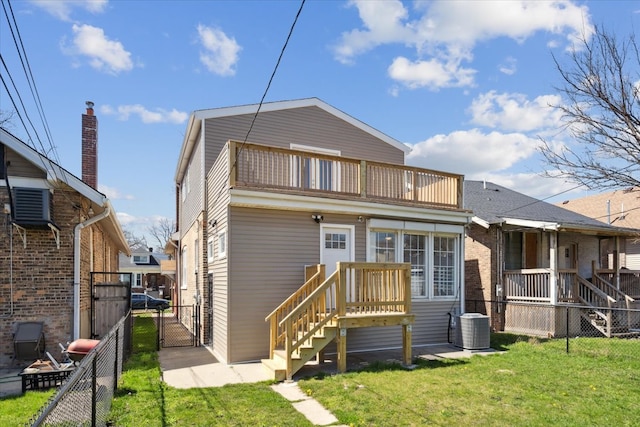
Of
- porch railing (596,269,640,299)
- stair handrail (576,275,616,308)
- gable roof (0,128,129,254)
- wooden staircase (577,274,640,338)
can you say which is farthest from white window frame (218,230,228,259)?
porch railing (596,269,640,299)

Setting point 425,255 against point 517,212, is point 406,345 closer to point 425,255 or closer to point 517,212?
point 425,255

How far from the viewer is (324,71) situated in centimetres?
882

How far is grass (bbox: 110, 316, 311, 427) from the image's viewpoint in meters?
5.44

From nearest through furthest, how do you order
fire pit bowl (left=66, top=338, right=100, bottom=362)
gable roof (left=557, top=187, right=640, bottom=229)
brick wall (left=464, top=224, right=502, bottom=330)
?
fire pit bowl (left=66, top=338, right=100, bottom=362), brick wall (left=464, top=224, right=502, bottom=330), gable roof (left=557, top=187, right=640, bottom=229)

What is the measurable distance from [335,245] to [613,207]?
954 inches

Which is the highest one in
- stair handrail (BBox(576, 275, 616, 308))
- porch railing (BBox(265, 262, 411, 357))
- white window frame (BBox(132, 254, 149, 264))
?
porch railing (BBox(265, 262, 411, 357))

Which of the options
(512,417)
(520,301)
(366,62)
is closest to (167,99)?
(366,62)

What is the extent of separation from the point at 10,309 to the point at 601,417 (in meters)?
10.3

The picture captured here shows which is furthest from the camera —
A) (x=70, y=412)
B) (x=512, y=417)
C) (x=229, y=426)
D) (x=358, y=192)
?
(x=358, y=192)

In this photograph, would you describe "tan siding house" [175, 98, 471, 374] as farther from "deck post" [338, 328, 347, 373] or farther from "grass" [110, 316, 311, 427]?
"grass" [110, 316, 311, 427]

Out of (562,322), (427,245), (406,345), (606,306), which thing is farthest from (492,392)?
(606,306)

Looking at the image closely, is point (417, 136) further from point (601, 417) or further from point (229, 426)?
point (229, 426)

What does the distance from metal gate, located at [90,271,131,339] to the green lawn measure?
180 centimetres

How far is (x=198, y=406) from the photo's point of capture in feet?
19.8
